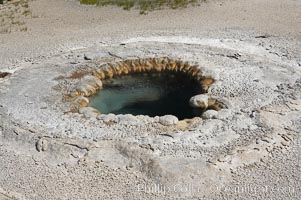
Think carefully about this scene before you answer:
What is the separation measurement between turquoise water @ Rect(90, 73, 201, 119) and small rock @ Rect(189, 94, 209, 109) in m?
0.21

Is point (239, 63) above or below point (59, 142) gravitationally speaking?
above

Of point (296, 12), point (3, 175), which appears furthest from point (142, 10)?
A: point (3, 175)

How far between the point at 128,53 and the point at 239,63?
4069 millimetres

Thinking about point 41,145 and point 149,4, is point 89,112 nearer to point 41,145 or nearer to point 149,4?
point 41,145

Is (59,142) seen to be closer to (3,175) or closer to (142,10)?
(3,175)

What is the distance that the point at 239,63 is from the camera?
580 inches

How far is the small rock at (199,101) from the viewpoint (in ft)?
41.3

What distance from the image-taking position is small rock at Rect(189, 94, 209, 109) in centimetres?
1259

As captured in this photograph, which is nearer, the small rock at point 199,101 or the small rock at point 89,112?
the small rock at point 89,112

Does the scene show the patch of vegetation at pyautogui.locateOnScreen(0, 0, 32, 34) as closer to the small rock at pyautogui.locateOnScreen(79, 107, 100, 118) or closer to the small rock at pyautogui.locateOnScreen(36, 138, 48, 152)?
the small rock at pyautogui.locateOnScreen(79, 107, 100, 118)

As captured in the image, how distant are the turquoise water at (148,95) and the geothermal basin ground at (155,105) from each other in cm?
4

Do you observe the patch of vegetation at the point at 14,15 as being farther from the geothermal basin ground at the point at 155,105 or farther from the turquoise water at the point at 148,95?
the turquoise water at the point at 148,95

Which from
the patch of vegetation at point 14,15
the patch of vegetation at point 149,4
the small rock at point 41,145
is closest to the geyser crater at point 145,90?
the small rock at point 41,145

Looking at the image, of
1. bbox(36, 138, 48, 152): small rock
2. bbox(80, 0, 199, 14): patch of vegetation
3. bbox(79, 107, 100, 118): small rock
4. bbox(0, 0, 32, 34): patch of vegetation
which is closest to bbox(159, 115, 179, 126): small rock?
bbox(79, 107, 100, 118): small rock
